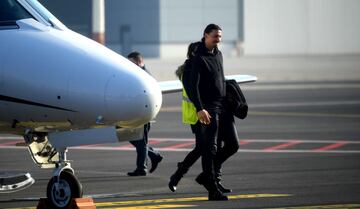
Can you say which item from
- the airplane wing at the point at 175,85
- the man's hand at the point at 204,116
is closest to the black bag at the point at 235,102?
the man's hand at the point at 204,116

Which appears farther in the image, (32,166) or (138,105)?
(32,166)

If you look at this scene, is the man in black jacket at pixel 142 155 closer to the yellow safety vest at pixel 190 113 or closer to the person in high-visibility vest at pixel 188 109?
the person in high-visibility vest at pixel 188 109

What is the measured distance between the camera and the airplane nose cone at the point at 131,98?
1256 cm

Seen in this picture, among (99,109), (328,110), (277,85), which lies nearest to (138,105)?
(99,109)

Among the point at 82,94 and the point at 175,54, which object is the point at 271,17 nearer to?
the point at 175,54

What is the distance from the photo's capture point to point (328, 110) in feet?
106

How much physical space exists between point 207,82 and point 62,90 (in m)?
2.42

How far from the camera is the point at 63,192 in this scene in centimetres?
1337

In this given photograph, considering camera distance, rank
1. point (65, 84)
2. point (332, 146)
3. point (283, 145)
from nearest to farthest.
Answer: point (65, 84) → point (332, 146) → point (283, 145)

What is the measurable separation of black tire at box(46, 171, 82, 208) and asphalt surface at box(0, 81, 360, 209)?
3.08ft

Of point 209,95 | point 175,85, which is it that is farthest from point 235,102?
point 175,85

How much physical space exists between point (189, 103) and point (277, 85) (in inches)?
1339

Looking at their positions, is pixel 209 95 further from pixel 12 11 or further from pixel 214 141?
pixel 12 11

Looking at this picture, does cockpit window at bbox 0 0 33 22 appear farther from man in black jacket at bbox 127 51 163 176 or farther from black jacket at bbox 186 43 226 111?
man in black jacket at bbox 127 51 163 176
